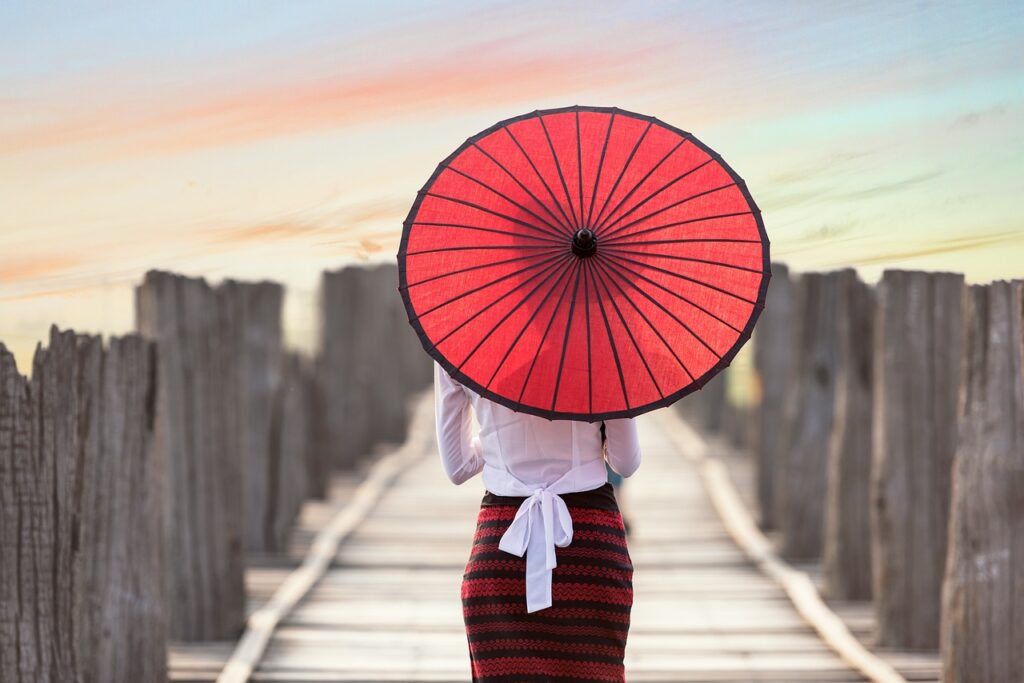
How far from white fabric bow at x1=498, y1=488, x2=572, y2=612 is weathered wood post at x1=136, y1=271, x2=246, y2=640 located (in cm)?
337

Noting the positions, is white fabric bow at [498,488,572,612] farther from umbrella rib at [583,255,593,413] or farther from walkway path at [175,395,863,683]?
walkway path at [175,395,863,683]

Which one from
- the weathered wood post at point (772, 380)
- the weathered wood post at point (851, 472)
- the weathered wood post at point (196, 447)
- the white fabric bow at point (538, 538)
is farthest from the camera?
the weathered wood post at point (772, 380)

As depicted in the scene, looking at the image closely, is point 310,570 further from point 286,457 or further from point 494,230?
point 494,230

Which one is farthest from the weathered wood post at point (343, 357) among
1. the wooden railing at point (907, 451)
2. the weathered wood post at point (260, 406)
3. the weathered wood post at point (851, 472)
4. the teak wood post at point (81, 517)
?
the teak wood post at point (81, 517)

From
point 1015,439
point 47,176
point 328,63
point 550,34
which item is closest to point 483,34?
point 550,34

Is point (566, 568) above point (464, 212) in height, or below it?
below

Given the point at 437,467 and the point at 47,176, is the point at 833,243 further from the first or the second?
the point at 437,467

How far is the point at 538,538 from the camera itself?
3295 mm

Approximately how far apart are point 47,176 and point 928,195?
2586 mm

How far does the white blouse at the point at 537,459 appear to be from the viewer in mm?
3303

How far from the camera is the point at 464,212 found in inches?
128

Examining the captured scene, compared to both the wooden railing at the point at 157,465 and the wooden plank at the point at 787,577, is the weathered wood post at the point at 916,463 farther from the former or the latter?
the wooden railing at the point at 157,465

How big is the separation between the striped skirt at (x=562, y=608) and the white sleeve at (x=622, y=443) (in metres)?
0.09

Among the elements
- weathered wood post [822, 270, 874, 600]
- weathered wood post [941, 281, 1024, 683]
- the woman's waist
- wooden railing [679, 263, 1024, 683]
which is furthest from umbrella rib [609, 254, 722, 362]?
weathered wood post [822, 270, 874, 600]
